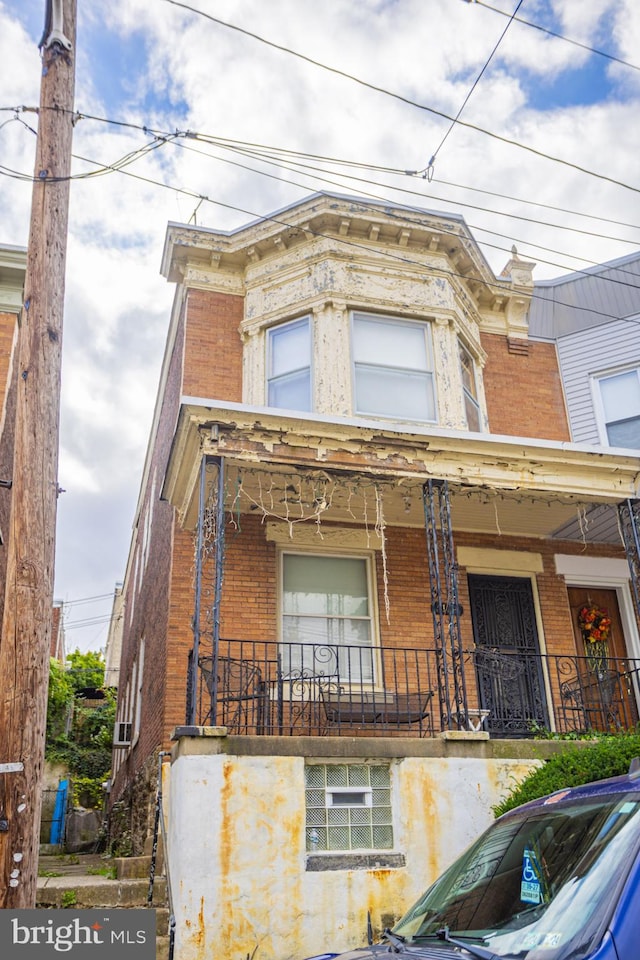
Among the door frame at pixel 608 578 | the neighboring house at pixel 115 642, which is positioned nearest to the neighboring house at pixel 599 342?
the door frame at pixel 608 578

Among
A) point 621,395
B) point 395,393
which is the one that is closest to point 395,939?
point 395,393

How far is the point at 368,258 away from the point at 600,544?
5316 mm

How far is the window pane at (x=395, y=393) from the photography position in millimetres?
11719

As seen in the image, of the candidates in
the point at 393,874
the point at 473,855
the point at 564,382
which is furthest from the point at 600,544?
the point at 473,855

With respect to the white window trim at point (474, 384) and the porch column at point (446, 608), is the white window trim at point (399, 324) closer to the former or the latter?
the white window trim at point (474, 384)

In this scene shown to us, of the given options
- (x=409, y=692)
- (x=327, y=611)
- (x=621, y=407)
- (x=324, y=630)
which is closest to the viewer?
(x=409, y=692)

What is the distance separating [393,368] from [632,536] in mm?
4010

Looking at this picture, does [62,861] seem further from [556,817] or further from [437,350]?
[556,817]

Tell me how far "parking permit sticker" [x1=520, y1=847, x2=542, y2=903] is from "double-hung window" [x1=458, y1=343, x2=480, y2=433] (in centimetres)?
914

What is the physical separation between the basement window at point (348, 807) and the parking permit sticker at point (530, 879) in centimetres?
407

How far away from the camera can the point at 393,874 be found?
7.18m

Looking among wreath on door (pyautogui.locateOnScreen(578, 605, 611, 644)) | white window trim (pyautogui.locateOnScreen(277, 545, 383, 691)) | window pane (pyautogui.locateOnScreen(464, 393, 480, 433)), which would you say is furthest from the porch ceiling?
window pane (pyautogui.locateOnScreen(464, 393, 480, 433))

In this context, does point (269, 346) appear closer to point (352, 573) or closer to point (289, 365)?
point (289, 365)

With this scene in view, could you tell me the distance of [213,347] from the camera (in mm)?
12070
